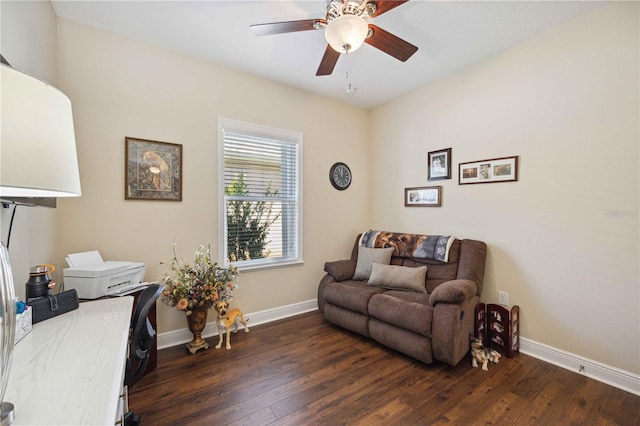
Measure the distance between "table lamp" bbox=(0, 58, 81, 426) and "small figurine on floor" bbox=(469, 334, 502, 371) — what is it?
271 centimetres

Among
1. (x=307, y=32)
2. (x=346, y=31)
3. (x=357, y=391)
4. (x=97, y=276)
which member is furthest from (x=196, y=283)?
(x=307, y=32)

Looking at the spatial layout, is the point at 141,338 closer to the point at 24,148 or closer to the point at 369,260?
the point at 24,148

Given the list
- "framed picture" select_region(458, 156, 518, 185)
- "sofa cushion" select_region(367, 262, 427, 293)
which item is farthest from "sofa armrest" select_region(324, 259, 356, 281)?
"framed picture" select_region(458, 156, 518, 185)

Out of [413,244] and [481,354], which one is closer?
[481,354]

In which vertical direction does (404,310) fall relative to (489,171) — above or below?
below

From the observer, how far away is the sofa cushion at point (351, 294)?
2.65 meters

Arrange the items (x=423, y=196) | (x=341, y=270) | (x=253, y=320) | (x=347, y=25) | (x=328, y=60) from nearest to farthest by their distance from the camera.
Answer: (x=347, y=25) → (x=328, y=60) → (x=253, y=320) → (x=341, y=270) → (x=423, y=196)

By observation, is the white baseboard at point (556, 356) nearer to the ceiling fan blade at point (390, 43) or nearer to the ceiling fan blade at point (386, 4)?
the ceiling fan blade at point (390, 43)

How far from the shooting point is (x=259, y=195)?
3184mm

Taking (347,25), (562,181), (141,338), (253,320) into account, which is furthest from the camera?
(253,320)

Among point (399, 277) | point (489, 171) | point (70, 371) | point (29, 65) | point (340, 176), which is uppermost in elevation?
point (29, 65)

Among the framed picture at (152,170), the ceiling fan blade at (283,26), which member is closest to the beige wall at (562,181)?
the ceiling fan blade at (283,26)

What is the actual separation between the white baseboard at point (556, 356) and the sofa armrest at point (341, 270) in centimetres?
79

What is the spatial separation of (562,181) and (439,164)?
114cm
